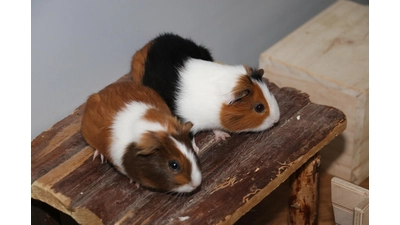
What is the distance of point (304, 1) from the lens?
3.53 metres

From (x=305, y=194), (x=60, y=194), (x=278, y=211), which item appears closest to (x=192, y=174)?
(x=60, y=194)

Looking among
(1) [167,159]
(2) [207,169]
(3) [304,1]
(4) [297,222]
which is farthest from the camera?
(3) [304,1]

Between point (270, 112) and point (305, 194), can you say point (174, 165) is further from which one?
point (305, 194)

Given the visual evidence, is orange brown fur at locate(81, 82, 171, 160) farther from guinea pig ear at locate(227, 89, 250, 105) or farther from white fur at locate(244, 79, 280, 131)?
white fur at locate(244, 79, 280, 131)

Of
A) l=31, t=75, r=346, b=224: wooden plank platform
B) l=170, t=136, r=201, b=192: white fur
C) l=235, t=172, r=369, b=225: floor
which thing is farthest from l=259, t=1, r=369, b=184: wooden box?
l=170, t=136, r=201, b=192: white fur

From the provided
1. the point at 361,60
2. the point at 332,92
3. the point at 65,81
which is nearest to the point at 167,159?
the point at 65,81

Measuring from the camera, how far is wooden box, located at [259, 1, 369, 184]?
9.52 feet

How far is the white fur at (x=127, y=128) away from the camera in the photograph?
2082mm

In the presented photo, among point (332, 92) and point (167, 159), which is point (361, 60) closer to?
point (332, 92)

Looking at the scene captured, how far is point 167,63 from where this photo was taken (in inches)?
93.1

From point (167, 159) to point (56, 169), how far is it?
1.39 feet

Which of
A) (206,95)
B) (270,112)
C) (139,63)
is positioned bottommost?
(270,112)

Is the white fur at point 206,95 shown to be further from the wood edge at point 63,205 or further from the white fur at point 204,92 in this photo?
the wood edge at point 63,205

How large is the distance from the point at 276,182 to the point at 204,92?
40 centimetres
